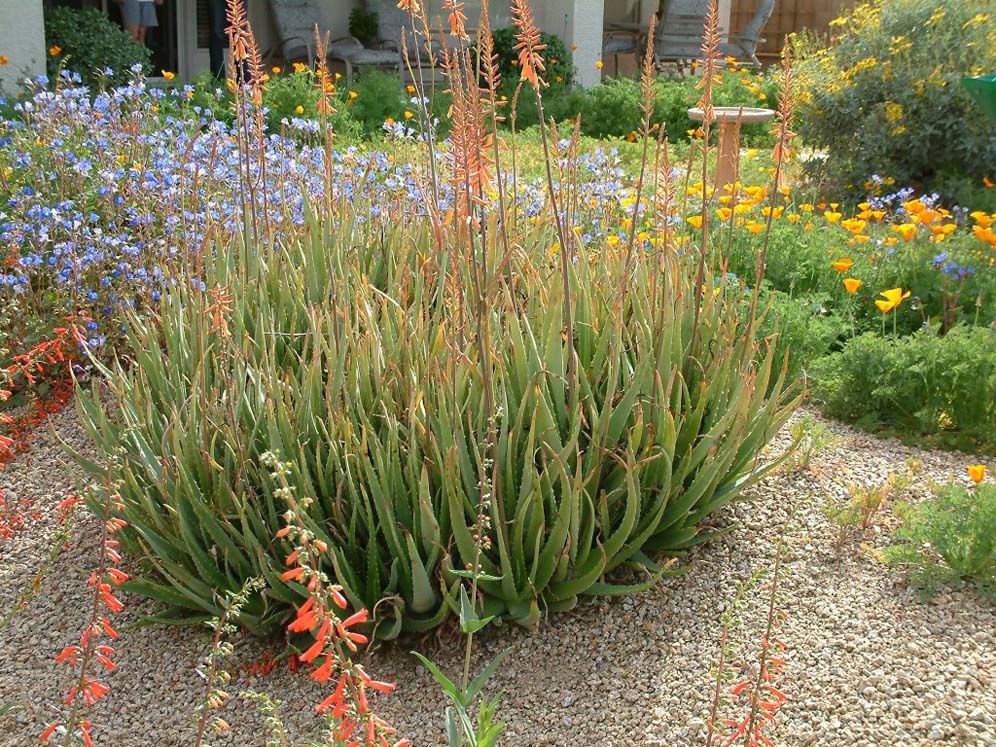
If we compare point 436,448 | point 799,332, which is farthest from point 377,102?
point 436,448

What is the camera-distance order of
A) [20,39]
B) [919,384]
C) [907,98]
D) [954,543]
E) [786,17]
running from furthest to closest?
[786,17] < [20,39] < [907,98] < [919,384] < [954,543]

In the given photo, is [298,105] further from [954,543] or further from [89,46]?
[954,543]

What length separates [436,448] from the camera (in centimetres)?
250

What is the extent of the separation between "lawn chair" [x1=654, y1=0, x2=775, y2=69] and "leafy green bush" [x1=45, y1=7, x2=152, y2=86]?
7239 mm

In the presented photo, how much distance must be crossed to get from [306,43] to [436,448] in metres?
11.4

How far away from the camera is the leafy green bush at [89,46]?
1012 centimetres

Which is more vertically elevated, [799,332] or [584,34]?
[584,34]

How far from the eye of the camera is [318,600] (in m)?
1.26

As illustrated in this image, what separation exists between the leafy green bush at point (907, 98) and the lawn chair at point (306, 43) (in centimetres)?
617

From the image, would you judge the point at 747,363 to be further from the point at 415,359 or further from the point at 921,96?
the point at 921,96

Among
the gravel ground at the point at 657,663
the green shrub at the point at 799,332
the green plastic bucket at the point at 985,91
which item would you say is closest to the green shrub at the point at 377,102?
the green shrub at the point at 799,332

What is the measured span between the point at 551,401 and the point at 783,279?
265cm

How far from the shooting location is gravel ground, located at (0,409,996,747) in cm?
241

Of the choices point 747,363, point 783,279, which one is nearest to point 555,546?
point 747,363
